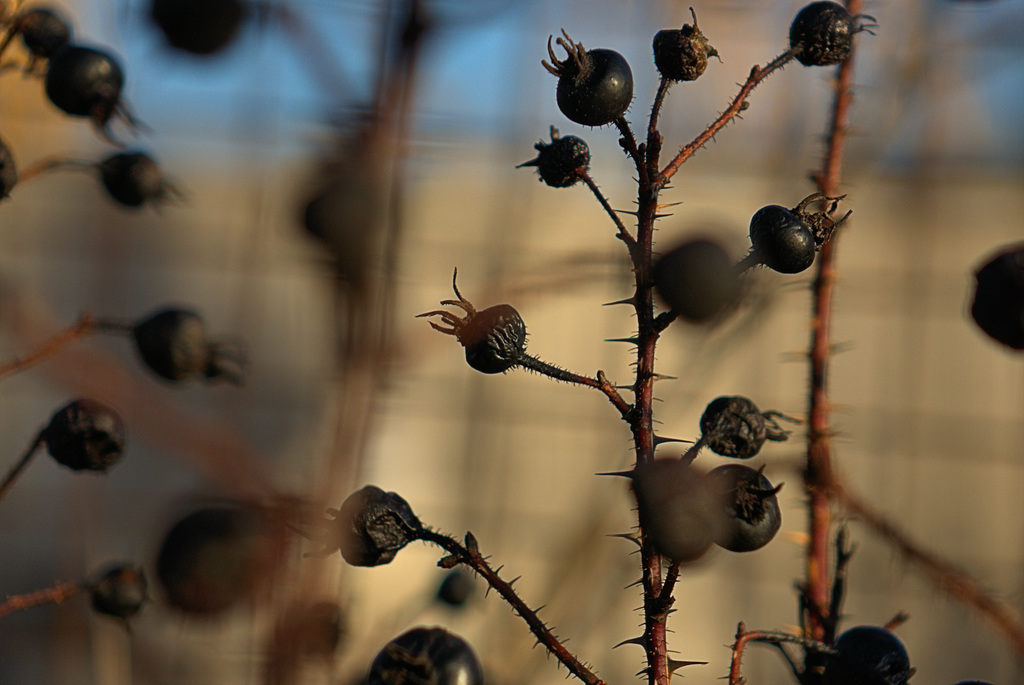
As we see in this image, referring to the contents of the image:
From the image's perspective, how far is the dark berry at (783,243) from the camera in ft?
1.20

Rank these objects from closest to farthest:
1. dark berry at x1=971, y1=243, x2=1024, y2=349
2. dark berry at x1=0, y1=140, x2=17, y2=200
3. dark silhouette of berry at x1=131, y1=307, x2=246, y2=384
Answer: dark berry at x1=971, y1=243, x2=1024, y2=349 → dark berry at x1=0, y1=140, x2=17, y2=200 → dark silhouette of berry at x1=131, y1=307, x2=246, y2=384

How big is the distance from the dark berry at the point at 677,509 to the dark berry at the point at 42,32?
1.79 feet

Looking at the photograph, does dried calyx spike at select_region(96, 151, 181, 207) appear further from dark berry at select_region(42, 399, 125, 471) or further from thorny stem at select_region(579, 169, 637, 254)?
thorny stem at select_region(579, 169, 637, 254)

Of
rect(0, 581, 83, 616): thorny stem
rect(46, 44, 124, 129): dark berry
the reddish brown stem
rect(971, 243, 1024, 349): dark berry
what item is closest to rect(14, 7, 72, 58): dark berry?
rect(46, 44, 124, 129): dark berry

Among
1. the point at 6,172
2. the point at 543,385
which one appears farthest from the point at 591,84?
the point at 543,385

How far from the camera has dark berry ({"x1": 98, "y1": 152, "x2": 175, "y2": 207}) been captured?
0.64 m

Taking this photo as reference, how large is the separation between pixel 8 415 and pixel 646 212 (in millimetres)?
2515

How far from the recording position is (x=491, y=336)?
0.37 meters

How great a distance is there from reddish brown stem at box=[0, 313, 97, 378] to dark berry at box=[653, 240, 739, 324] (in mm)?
432

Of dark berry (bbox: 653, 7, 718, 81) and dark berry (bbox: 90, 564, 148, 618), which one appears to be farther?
dark berry (bbox: 90, 564, 148, 618)

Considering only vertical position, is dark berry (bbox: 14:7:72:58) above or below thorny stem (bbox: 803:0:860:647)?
above

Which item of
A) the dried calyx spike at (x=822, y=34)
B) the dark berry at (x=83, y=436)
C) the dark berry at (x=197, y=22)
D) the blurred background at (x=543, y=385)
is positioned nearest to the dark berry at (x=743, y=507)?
the dried calyx spike at (x=822, y=34)

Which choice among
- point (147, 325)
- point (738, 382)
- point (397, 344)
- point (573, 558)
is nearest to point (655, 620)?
point (147, 325)

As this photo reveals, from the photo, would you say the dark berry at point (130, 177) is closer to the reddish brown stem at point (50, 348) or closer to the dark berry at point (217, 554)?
the reddish brown stem at point (50, 348)
